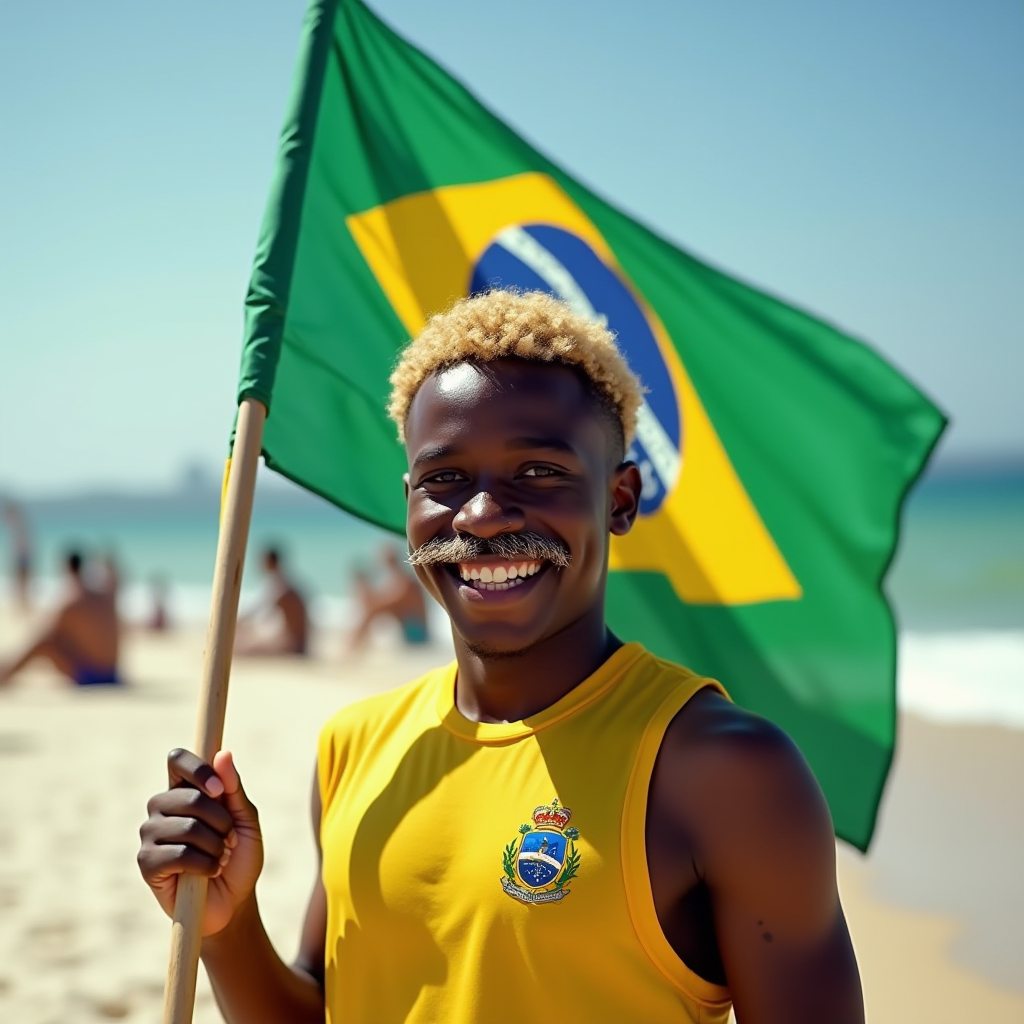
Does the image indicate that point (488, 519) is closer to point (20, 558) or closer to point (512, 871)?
point (512, 871)

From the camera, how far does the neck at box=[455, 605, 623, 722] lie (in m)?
2.05

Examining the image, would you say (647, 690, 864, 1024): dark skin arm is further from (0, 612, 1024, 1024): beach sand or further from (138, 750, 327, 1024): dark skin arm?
(0, 612, 1024, 1024): beach sand

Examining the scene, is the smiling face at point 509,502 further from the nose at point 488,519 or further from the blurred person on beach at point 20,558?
the blurred person on beach at point 20,558

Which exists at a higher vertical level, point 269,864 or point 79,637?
point 269,864

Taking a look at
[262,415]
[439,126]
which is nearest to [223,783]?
[262,415]

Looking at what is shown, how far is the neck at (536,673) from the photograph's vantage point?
2047 millimetres

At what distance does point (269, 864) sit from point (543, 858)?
16.1 ft

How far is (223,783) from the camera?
2.02 metres

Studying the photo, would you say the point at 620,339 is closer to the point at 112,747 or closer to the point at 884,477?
the point at 884,477

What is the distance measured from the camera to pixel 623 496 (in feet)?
7.22

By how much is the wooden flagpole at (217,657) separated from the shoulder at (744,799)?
807 mm

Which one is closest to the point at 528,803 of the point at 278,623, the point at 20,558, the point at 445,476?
the point at 445,476

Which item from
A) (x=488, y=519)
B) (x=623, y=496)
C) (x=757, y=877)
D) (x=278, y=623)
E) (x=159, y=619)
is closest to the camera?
(x=757, y=877)

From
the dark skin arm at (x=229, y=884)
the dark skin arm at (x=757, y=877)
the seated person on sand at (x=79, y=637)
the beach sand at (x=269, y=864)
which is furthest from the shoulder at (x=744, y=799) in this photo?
the seated person on sand at (x=79, y=637)
